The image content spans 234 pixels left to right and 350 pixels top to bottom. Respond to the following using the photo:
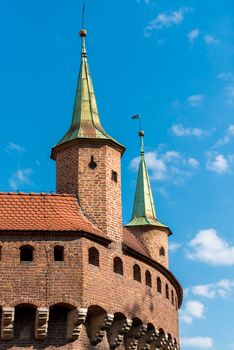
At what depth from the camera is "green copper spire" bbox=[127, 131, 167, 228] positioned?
3406cm

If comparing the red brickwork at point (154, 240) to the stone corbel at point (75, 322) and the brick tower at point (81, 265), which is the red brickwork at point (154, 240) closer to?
the brick tower at point (81, 265)

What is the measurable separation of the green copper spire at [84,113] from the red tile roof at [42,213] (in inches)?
94.7

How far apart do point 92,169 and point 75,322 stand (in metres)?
5.59

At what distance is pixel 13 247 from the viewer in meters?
24.5

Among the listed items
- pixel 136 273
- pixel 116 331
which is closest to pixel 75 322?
pixel 116 331

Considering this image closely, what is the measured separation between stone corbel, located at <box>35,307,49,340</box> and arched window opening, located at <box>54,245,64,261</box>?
5.72 ft

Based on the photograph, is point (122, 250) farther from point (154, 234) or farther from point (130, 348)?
point (154, 234)

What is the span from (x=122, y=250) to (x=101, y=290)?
208 cm

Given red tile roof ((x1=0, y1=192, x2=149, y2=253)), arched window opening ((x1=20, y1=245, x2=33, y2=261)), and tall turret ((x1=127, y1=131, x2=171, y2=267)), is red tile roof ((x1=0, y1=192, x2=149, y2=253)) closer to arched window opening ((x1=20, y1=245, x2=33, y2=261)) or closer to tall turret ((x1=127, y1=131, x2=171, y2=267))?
arched window opening ((x1=20, y1=245, x2=33, y2=261))

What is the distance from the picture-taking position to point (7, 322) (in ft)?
77.9

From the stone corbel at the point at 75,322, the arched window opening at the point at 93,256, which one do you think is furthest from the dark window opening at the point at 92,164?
the stone corbel at the point at 75,322

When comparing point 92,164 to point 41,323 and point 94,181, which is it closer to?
point 94,181

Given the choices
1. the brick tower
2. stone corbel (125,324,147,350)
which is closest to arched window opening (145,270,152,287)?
the brick tower

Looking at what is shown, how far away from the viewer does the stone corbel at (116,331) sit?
25.8 meters
